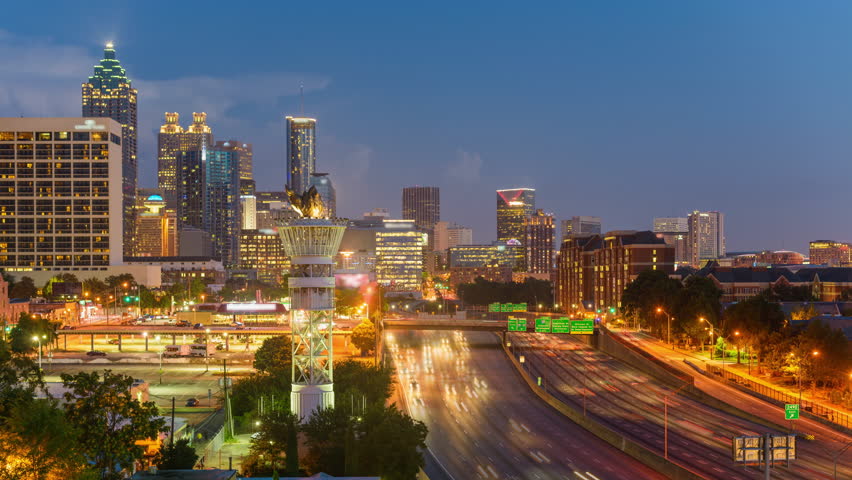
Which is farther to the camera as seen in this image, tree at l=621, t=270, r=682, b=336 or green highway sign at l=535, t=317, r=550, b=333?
tree at l=621, t=270, r=682, b=336

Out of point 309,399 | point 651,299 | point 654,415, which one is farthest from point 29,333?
point 651,299

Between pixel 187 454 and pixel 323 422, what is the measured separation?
11.2 metres

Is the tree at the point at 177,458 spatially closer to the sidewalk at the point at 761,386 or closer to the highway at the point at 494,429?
the highway at the point at 494,429

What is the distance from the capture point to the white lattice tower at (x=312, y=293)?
62.7m

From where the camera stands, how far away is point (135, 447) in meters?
45.3

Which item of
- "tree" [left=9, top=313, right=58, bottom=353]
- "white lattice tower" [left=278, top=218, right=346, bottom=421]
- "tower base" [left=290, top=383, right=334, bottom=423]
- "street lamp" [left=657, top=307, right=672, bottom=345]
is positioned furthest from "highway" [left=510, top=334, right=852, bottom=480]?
"tree" [left=9, top=313, right=58, bottom=353]

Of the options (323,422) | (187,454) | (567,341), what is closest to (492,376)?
(567,341)

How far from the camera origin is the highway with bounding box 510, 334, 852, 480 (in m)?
65.2

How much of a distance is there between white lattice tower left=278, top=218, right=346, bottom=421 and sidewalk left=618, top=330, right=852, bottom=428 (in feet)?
171

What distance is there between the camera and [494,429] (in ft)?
274

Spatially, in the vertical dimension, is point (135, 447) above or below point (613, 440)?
above

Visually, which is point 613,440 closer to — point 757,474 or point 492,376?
point 757,474

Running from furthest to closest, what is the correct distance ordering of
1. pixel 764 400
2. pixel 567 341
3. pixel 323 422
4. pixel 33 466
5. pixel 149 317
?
1. pixel 149 317
2. pixel 567 341
3. pixel 764 400
4. pixel 323 422
5. pixel 33 466

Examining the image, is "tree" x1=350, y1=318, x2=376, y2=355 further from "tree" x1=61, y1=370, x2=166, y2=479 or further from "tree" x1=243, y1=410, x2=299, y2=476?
"tree" x1=61, y1=370, x2=166, y2=479
